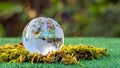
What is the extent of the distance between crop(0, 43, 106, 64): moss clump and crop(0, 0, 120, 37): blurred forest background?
4.73 m

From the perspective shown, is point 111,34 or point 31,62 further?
point 111,34

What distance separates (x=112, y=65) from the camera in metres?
2.13

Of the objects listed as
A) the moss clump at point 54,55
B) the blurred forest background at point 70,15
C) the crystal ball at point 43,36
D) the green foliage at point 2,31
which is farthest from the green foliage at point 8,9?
the crystal ball at point 43,36

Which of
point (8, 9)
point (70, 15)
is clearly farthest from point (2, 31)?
point (70, 15)

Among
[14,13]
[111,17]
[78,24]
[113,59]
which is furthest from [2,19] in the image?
[113,59]

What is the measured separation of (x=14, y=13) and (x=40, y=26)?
5.77 m

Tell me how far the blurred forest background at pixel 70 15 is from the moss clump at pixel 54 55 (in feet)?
15.5

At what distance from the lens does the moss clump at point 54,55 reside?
86.0 inches

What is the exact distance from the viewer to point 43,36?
2188mm

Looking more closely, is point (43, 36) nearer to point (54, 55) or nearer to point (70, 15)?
point (54, 55)

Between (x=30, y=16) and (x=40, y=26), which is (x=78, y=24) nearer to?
(x=30, y=16)

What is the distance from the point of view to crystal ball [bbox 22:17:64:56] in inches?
85.8

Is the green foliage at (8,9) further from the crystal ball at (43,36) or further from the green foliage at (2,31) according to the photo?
the crystal ball at (43,36)

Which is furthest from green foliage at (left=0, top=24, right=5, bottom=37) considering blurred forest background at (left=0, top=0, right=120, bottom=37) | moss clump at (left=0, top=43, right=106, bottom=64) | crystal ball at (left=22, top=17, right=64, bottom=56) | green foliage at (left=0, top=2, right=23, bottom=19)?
crystal ball at (left=22, top=17, right=64, bottom=56)
